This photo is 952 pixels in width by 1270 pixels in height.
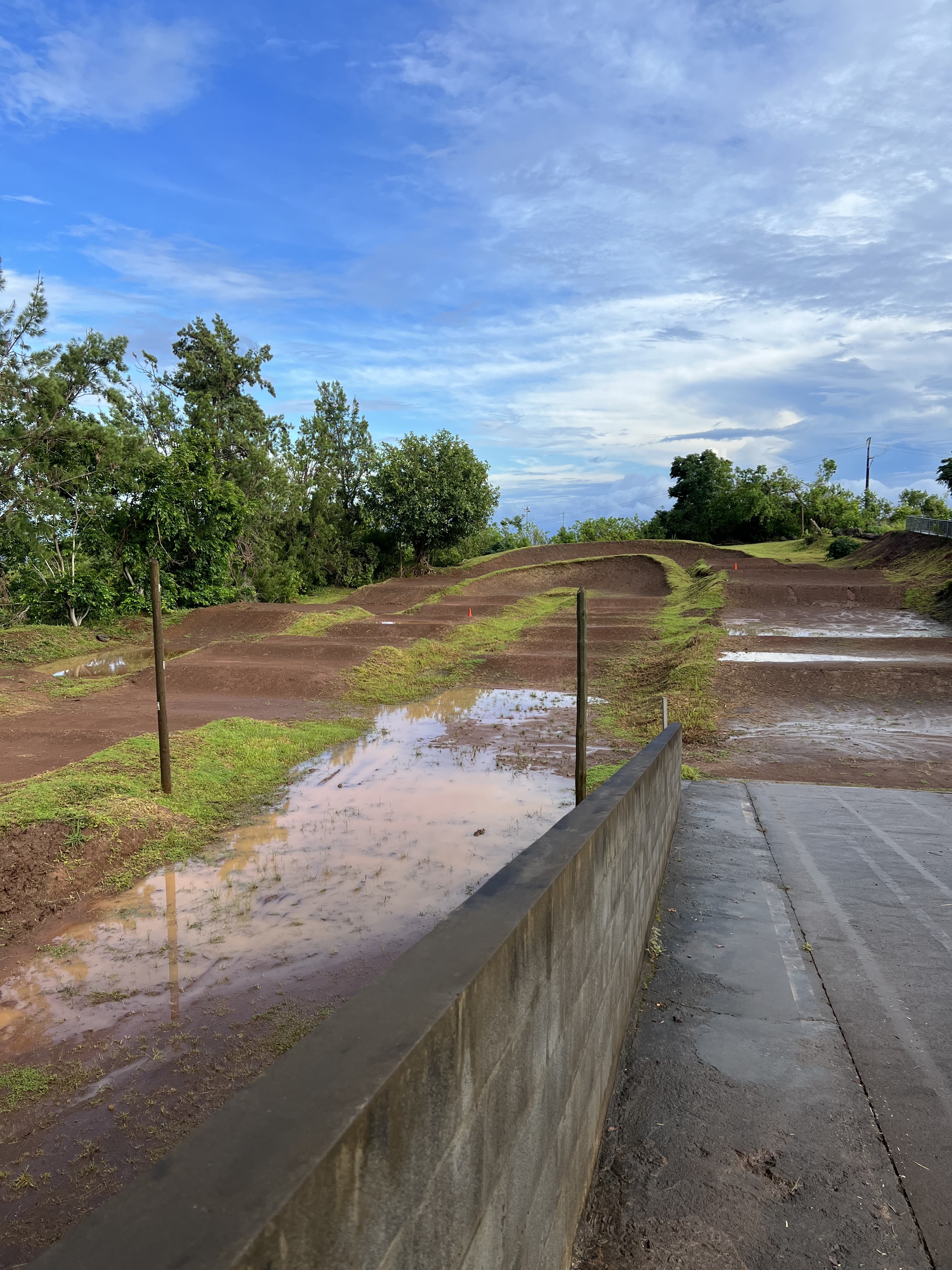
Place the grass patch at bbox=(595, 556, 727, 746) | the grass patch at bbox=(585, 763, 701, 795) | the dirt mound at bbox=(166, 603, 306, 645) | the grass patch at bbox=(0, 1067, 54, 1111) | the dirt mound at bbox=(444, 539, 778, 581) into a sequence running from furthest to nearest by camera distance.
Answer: the dirt mound at bbox=(444, 539, 778, 581) < the dirt mound at bbox=(166, 603, 306, 645) < the grass patch at bbox=(595, 556, 727, 746) < the grass patch at bbox=(585, 763, 701, 795) < the grass patch at bbox=(0, 1067, 54, 1111)

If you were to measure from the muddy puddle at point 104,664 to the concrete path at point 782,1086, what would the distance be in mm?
17257

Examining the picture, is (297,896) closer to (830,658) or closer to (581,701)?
(581,701)

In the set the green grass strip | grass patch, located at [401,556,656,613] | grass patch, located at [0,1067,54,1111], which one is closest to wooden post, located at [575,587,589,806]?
grass patch, located at [0,1067,54,1111]

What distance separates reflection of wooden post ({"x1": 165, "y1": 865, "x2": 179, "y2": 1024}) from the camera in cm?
549

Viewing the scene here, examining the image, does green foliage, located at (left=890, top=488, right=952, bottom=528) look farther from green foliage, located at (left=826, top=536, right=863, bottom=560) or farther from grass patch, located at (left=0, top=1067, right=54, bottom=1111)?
grass patch, located at (left=0, top=1067, right=54, bottom=1111)

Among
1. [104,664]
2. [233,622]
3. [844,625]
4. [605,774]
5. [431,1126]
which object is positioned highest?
[431,1126]

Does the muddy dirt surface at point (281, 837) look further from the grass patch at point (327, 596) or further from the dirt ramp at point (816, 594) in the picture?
the grass patch at point (327, 596)

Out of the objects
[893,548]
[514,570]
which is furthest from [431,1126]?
[514,570]

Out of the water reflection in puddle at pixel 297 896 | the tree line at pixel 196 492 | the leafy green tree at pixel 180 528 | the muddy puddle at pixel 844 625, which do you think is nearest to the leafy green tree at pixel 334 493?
the tree line at pixel 196 492

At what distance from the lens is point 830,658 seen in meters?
19.8

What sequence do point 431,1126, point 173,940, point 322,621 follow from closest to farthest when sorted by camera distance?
Result: point 431,1126
point 173,940
point 322,621

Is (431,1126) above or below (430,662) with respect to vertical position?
above

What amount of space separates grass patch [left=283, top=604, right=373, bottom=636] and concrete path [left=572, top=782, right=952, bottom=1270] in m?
19.3

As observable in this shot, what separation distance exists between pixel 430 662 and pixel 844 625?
535 inches
